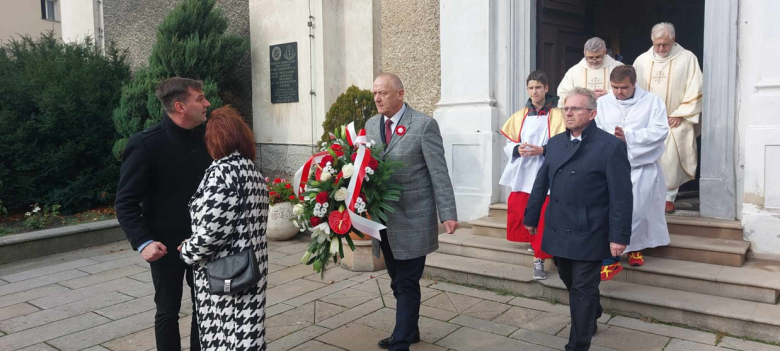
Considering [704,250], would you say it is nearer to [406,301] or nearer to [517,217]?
[517,217]

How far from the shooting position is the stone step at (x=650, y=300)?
391 centimetres

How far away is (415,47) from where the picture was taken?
24.3 feet

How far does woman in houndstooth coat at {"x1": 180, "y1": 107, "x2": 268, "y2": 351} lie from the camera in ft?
8.70

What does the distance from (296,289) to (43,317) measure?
2.13 m

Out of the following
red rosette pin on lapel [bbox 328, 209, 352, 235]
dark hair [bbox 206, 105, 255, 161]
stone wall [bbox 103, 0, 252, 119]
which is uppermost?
stone wall [bbox 103, 0, 252, 119]

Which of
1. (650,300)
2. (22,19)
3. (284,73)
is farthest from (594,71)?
(22,19)

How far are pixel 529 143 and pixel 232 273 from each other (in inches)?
127

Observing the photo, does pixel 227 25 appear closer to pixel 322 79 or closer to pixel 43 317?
pixel 322 79

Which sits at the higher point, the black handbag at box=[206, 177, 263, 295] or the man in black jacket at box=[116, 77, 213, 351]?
the man in black jacket at box=[116, 77, 213, 351]

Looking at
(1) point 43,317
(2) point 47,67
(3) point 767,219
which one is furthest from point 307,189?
(2) point 47,67

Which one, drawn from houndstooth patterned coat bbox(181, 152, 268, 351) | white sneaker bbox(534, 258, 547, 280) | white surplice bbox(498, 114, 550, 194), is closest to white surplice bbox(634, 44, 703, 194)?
white surplice bbox(498, 114, 550, 194)

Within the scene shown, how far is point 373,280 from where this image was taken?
5621 mm

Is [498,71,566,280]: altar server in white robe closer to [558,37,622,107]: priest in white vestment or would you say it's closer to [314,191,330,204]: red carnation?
[558,37,622,107]: priest in white vestment

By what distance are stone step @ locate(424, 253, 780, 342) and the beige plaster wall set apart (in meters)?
24.1
